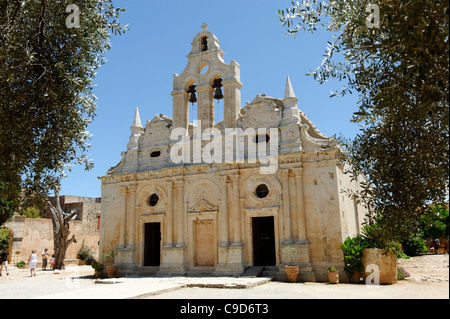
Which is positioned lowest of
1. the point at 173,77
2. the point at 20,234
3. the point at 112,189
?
the point at 20,234

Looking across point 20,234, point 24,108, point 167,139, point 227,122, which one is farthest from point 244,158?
point 20,234

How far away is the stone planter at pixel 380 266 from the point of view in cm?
1315

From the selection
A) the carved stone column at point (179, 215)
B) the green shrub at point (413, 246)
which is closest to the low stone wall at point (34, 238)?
the carved stone column at point (179, 215)

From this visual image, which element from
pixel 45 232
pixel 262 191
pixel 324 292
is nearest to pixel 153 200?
pixel 262 191

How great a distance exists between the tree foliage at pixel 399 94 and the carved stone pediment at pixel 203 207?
8.90 m

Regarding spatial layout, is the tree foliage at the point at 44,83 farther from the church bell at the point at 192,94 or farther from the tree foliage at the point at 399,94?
the church bell at the point at 192,94

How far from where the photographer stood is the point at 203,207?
57.5 feet

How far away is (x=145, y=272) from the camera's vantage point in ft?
59.4

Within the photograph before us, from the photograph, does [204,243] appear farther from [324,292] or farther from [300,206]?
[324,292]

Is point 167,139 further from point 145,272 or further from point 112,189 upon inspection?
point 145,272

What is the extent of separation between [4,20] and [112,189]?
528 inches

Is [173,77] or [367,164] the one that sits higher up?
[173,77]

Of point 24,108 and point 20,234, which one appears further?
point 20,234
